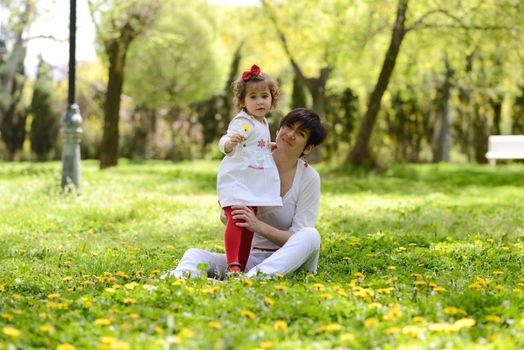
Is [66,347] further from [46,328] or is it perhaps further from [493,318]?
[493,318]

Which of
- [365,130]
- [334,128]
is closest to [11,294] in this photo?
[365,130]

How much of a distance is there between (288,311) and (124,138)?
2490 centimetres

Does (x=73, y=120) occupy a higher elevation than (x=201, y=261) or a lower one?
higher

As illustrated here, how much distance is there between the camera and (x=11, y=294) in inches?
176

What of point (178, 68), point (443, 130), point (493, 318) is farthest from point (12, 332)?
point (178, 68)

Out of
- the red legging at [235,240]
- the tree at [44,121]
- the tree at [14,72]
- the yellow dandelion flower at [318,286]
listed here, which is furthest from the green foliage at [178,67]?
the yellow dandelion flower at [318,286]

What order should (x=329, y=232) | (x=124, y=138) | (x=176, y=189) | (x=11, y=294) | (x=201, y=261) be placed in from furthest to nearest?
(x=124, y=138) → (x=176, y=189) → (x=329, y=232) → (x=201, y=261) → (x=11, y=294)

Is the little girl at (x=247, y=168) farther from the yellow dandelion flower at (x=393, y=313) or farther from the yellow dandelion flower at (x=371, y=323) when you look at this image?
the yellow dandelion flower at (x=371, y=323)

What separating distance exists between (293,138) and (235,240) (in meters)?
0.79

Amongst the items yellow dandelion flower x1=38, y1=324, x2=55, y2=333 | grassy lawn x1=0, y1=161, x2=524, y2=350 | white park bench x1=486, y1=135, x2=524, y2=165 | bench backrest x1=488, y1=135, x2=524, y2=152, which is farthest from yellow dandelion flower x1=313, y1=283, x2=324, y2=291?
bench backrest x1=488, y1=135, x2=524, y2=152

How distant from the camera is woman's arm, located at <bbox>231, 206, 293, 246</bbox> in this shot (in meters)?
4.54

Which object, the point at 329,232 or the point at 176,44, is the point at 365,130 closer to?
the point at 329,232

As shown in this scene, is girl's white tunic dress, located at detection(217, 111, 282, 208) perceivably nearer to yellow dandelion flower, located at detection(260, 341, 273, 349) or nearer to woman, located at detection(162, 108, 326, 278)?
woman, located at detection(162, 108, 326, 278)

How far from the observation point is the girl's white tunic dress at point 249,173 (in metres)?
4.61
